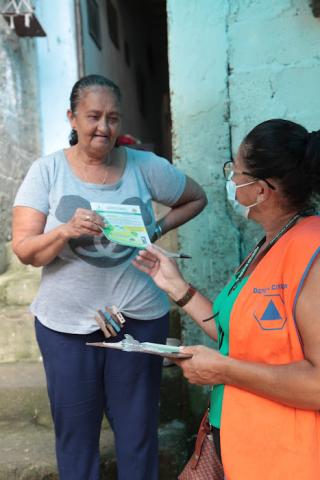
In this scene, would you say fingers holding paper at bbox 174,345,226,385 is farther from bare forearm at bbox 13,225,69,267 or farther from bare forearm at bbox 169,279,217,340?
bare forearm at bbox 13,225,69,267

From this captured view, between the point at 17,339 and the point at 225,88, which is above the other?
the point at 225,88

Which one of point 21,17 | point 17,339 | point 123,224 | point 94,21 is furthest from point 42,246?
point 94,21

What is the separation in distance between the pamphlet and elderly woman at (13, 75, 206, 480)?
9 cm

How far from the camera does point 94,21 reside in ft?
22.3

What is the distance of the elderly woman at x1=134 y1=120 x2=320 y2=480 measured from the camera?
3.97 ft

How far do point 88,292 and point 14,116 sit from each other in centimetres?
338

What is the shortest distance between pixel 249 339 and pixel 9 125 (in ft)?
12.8

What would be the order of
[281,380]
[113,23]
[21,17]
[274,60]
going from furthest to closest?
1. [113,23]
2. [21,17]
3. [274,60]
4. [281,380]

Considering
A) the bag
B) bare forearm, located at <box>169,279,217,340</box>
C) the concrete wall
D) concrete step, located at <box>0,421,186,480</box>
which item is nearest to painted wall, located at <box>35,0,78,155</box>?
the concrete wall

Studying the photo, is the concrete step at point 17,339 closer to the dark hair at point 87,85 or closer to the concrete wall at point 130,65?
the dark hair at point 87,85

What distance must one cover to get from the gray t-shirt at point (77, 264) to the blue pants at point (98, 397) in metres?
0.07

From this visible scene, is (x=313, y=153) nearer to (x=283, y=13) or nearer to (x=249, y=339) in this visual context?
(x=249, y=339)

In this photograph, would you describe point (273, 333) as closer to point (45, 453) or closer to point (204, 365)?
point (204, 365)

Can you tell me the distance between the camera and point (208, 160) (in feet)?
9.34
